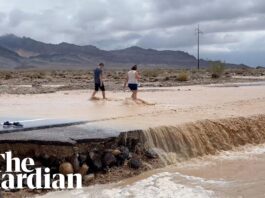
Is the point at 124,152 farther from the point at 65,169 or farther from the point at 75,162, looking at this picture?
the point at 65,169

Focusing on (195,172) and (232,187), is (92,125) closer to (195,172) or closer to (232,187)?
(195,172)

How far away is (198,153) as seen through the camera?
14133 millimetres

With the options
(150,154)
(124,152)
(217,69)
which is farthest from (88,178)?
(217,69)

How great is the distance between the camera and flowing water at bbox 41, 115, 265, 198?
1070cm

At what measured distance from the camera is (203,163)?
13344mm

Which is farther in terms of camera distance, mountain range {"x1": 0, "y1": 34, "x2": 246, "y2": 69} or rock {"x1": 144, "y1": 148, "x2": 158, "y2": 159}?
mountain range {"x1": 0, "y1": 34, "x2": 246, "y2": 69}

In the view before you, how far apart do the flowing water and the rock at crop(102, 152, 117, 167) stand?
59 centimetres

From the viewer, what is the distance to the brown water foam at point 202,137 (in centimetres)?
1337

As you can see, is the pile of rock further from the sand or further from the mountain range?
the mountain range

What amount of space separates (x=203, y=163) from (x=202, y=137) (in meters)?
1.52

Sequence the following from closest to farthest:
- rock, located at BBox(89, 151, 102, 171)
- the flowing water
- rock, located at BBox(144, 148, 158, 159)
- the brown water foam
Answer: the flowing water → rock, located at BBox(89, 151, 102, 171) → rock, located at BBox(144, 148, 158, 159) → the brown water foam

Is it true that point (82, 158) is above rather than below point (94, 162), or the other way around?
above

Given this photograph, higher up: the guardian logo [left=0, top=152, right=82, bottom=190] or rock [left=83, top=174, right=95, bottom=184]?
the guardian logo [left=0, top=152, right=82, bottom=190]

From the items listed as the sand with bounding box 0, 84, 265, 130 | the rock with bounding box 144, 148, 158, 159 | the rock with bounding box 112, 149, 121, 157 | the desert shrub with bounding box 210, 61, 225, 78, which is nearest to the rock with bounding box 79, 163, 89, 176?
the rock with bounding box 112, 149, 121, 157
